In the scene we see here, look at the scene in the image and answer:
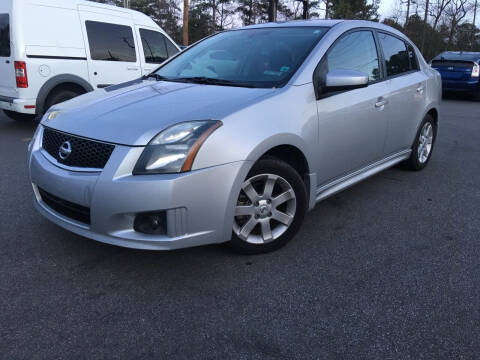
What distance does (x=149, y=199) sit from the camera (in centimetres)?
227

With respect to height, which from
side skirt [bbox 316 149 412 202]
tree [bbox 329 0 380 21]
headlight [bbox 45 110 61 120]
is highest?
tree [bbox 329 0 380 21]

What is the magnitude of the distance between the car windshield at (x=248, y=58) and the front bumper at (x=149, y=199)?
93 cm

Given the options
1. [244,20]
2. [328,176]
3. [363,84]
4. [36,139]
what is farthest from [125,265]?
[244,20]

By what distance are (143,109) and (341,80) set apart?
4.47 ft

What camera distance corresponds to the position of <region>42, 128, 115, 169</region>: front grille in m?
2.39

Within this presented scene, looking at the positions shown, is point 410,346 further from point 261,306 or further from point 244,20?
point 244,20

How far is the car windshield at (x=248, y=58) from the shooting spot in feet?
Answer: 10.2

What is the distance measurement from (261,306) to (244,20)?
44.9m

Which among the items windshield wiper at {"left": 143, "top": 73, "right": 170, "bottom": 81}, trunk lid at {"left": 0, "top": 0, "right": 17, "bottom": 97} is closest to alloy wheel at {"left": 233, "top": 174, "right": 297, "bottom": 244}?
windshield wiper at {"left": 143, "top": 73, "right": 170, "bottom": 81}

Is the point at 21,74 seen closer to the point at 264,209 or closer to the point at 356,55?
the point at 356,55

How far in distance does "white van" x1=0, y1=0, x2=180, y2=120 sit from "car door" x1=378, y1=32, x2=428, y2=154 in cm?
487

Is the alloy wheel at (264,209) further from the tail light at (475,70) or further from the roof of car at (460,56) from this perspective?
the roof of car at (460,56)

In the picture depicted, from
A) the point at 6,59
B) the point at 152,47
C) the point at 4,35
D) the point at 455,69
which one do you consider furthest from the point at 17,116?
the point at 455,69

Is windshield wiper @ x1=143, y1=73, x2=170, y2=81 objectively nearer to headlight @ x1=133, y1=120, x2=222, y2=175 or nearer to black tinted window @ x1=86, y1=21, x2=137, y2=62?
headlight @ x1=133, y1=120, x2=222, y2=175
